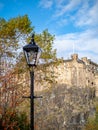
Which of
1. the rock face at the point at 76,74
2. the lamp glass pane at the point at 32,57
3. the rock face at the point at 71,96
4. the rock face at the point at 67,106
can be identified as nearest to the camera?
the lamp glass pane at the point at 32,57

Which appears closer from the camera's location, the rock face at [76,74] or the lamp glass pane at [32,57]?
the lamp glass pane at [32,57]

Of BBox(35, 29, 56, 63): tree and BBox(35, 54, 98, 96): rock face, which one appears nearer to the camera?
BBox(35, 29, 56, 63): tree

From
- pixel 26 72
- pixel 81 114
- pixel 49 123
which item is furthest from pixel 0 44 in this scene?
pixel 81 114

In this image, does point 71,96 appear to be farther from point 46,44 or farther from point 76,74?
point 46,44

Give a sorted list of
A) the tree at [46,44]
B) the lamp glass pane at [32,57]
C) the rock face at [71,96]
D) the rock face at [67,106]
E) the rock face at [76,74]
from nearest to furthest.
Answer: the lamp glass pane at [32,57], the tree at [46,44], the rock face at [67,106], the rock face at [71,96], the rock face at [76,74]

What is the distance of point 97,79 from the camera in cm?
8762

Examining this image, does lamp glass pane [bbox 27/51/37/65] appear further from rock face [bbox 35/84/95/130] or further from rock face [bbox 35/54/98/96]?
rock face [bbox 35/54/98/96]

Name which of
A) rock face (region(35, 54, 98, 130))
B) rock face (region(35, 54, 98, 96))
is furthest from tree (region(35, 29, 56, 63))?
rock face (region(35, 54, 98, 96))

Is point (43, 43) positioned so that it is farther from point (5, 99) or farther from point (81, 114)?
point (81, 114)

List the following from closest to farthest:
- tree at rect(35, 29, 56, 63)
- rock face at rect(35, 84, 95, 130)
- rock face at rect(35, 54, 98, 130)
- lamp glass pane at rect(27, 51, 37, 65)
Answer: lamp glass pane at rect(27, 51, 37, 65), tree at rect(35, 29, 56, 63), rock face at rect(35, 84, 95, 130), rock face at rect(35, 54, 98, 130)

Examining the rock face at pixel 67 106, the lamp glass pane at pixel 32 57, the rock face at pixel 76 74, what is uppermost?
the rock face at pixel 76 74

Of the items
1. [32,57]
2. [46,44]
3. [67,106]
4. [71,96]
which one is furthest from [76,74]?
[32,57]

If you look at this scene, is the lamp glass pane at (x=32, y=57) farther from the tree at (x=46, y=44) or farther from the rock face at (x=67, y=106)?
the rock face at (x=67, y=106)

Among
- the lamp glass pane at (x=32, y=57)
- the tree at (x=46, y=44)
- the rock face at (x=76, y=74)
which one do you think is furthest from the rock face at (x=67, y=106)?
the lamp glass pane at (x=32, y=57)
